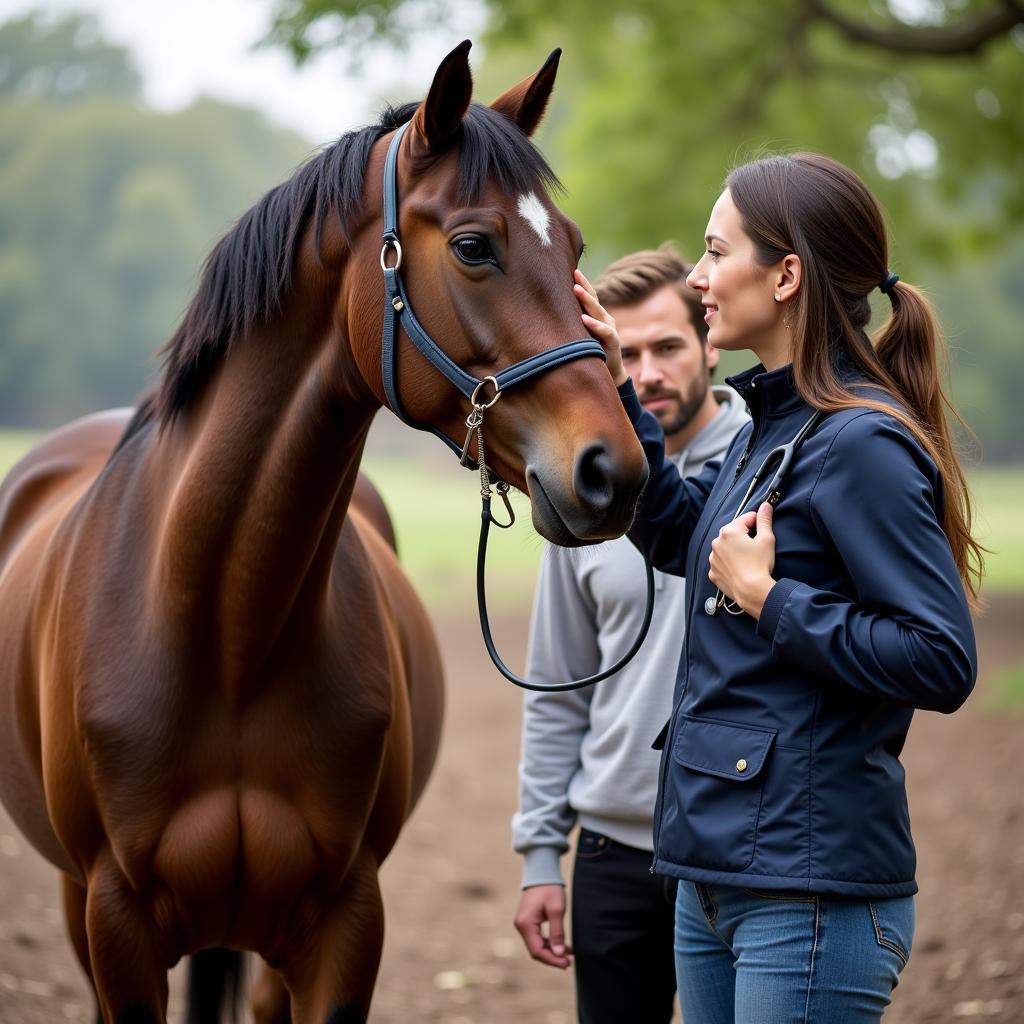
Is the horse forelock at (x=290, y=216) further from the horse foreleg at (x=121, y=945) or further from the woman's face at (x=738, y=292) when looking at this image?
the horse foreleg at (x=121, y=945)

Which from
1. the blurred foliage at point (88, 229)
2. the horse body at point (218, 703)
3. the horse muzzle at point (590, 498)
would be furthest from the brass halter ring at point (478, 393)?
the blurred foliage at point (88, 229)

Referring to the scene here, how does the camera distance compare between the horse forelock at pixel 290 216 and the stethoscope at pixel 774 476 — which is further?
the horse forelock at pixel 290 216

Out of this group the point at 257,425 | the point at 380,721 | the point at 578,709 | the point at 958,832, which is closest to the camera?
the point at 257,425

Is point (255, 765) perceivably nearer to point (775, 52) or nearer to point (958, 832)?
point (958, 832)

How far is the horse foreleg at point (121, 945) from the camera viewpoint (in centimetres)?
235

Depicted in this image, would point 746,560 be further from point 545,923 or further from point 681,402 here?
point 545,923

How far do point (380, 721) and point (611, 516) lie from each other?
2.81 ft

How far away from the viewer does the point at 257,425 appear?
2279 millimetres

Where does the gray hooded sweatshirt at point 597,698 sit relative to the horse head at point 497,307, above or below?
below

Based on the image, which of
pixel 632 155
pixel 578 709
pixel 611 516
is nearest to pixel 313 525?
pixel 611 516

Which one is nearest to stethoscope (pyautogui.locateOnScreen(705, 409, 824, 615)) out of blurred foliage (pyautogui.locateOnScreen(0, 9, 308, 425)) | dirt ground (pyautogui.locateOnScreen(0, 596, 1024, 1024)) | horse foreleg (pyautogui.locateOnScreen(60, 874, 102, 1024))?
horse foreleg (pyautogui.locateOnScreen(60, 874, 102, 1024))

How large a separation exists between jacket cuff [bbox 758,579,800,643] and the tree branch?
7.90m

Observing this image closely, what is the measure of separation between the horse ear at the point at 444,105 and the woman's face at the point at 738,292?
1.57ft

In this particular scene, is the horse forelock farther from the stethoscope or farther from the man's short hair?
the man's short hair
